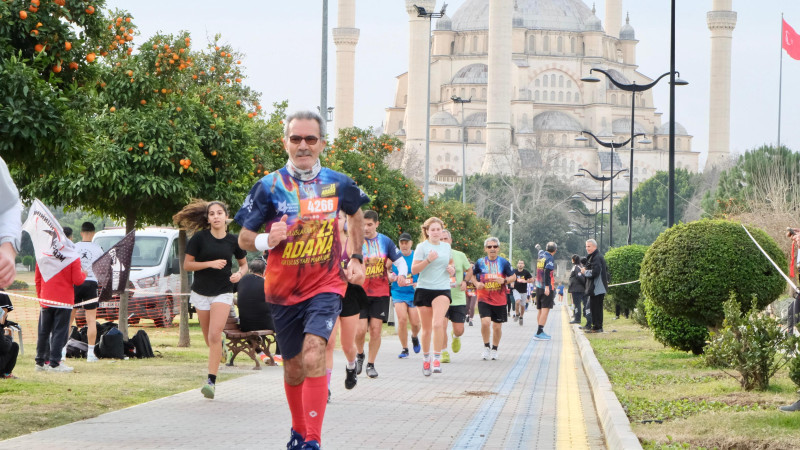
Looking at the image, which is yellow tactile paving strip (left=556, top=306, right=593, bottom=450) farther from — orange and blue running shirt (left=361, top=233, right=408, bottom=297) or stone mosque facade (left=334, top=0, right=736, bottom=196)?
stone mosque facade (left=334, top=0, right=736, bottom=196)

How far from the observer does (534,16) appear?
156250 mm

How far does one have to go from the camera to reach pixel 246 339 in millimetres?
14031

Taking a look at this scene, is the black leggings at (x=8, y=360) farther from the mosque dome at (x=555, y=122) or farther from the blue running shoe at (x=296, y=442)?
the mosque dome at (x=555, y=122)

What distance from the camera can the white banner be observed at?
1256cm

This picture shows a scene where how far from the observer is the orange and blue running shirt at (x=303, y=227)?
6.40m

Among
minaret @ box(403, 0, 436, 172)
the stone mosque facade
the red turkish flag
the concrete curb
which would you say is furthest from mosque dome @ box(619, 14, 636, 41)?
the concrete curb

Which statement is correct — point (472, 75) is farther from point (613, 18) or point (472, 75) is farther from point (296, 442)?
point (296, 442)

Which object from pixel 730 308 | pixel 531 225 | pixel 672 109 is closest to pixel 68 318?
pixel 730 308

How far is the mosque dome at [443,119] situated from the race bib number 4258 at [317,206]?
438 feet

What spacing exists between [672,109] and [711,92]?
4393 inches

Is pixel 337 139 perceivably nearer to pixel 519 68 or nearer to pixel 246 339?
pixel 246 339

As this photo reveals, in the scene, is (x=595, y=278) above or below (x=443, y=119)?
below

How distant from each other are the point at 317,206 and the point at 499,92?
12292 cm

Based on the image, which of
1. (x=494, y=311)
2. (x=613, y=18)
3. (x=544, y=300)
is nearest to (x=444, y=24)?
(x=613, y=18)
